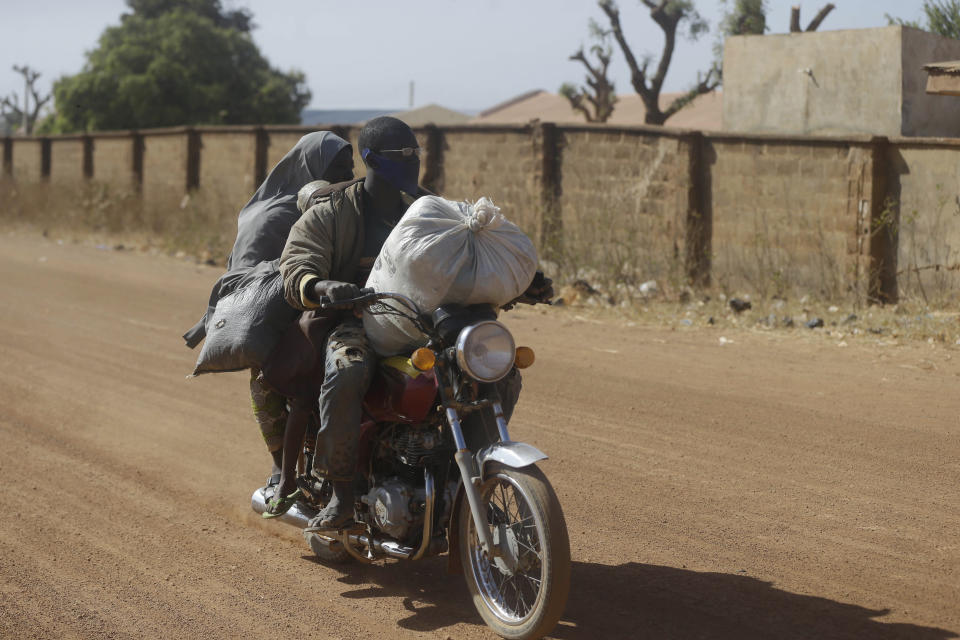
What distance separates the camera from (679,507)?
17.2 ft

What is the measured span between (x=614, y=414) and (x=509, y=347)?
11.6 ft

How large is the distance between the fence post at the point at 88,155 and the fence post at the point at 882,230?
21251 mm

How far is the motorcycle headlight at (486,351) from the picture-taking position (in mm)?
3635

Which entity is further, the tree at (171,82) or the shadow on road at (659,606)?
the tree at (171,82)

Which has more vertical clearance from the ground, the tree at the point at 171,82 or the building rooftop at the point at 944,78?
the tree at the point at 171,82

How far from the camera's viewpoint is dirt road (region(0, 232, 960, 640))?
4027mm

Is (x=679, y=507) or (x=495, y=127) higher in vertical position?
(x=495, y=127)

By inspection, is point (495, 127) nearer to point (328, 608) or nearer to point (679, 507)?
point (679, 507)

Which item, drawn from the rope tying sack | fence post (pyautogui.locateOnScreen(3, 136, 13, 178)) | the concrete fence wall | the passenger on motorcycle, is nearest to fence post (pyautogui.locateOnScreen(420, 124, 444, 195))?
the concrete fence wall

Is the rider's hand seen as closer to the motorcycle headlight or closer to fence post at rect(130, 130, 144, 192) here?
the motorcycle headlight

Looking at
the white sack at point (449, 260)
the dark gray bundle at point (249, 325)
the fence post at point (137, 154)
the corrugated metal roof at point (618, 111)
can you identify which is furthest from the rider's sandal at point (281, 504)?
the corrugated metal roof at point (618, 111)

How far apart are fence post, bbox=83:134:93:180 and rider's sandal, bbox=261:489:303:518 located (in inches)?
973

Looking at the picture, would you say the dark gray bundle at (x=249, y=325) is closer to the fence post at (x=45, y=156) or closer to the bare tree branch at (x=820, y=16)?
the bare tree branch at (x=820, y=16)

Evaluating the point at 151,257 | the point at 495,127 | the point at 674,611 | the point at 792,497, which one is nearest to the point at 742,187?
the point at 495,127
